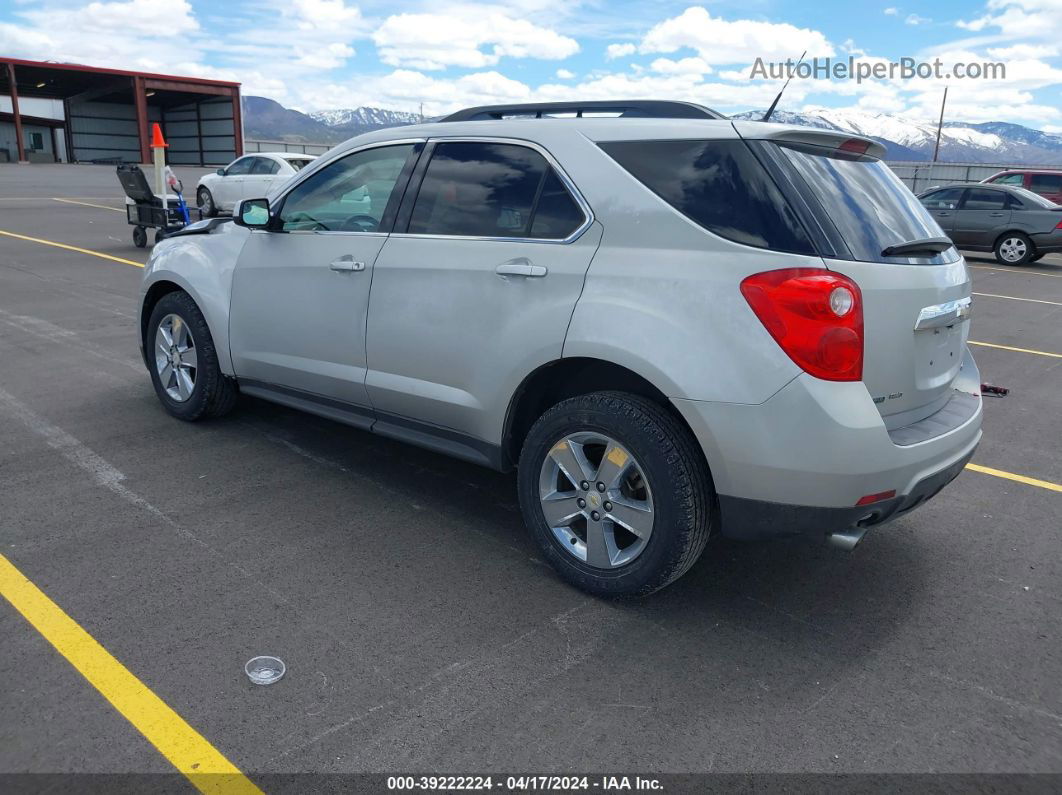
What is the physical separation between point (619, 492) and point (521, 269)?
0.98 meters

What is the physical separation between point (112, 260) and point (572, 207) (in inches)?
450

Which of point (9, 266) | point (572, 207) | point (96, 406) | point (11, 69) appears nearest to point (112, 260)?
point (9, 266)

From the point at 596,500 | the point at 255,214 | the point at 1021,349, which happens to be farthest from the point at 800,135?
the point at 1021,349

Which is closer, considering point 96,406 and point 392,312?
point 392,312

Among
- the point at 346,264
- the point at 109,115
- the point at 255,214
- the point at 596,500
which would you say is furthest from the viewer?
the point at 109,115

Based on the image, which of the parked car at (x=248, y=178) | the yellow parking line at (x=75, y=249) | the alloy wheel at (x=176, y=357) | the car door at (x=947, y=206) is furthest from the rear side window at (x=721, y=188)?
the parked car at (x=248, y=178)

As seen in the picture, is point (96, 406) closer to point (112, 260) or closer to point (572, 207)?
point (572, 207)

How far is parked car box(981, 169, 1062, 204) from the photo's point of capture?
20891 millimetres

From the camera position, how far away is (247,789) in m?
2.31

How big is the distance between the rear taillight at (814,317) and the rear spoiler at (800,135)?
1.94 ft

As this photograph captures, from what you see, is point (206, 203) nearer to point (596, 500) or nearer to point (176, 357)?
point (176, 357)

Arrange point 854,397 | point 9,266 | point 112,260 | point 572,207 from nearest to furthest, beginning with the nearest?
point 854,397, point 572,207, point 9,266, point 112,260

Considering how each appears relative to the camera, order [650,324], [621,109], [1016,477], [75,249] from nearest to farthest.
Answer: [650,324] < [621,109] < [1016,477] < [75,249]

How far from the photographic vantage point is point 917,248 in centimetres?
321
